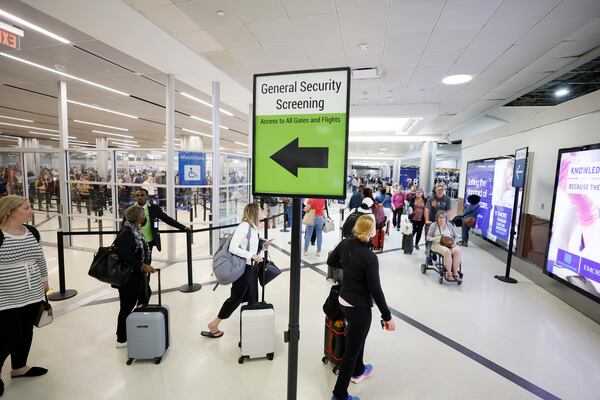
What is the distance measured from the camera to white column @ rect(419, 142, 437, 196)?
14453 mm

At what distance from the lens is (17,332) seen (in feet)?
7.51

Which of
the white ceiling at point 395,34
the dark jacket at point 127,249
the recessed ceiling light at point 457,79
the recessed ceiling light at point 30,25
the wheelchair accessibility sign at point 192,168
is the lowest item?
the dark jacket at point 127,249

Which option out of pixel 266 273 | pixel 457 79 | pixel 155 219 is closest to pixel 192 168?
pixel 155 219

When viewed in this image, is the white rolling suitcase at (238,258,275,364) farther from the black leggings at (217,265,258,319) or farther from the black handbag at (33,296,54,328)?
the black handbag at (33,296,54,328)

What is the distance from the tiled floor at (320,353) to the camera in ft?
7.85

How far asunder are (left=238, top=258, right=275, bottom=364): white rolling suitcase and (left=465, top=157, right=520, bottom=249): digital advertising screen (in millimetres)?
5624

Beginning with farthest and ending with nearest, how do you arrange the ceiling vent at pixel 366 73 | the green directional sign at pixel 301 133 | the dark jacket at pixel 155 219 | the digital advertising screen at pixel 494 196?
the digital advertising screen at pixel 494 196 < the ceiling vent at pixel 366 73 < the dark jacket at pixel 155 219 < the green directional sign at pixel 301 133

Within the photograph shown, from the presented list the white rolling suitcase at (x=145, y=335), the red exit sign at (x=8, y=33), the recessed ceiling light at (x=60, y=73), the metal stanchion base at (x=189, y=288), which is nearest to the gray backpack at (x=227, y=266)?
the white rolling suitcase at (x=145, y=335)

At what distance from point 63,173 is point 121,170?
146 cm

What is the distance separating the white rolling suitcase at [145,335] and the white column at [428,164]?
14175mm

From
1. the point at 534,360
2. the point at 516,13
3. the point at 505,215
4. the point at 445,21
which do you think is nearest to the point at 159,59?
the point at 445,21

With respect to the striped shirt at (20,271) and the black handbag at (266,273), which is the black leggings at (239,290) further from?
the striped shirt at (20,271)

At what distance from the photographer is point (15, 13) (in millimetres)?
3500

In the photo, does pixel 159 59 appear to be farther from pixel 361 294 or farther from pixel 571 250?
pixel 571 250
